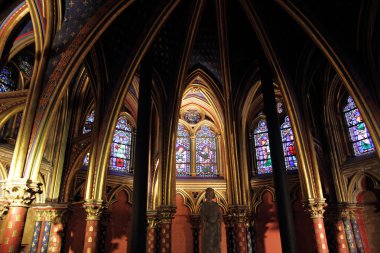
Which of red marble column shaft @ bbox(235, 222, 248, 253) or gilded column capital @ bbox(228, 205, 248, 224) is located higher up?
gilded column capital @ bbox(228, 205, 248, 224)

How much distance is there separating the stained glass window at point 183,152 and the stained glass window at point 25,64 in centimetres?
826

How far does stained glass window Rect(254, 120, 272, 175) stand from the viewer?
665 inches

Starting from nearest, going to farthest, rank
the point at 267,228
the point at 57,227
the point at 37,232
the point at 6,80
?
the point at 37,232 → the point at 57,227 → the point at 6,80 → the point at 267,228

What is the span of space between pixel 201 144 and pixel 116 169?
16.6 ft

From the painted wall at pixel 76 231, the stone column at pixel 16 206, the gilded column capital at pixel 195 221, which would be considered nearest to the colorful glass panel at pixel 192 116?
the gilded column capital at pixel 195 221

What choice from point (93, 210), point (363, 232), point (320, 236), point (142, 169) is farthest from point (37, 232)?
point (363, 232)

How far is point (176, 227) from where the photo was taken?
16281mm

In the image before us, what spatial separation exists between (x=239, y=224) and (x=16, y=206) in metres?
8.50

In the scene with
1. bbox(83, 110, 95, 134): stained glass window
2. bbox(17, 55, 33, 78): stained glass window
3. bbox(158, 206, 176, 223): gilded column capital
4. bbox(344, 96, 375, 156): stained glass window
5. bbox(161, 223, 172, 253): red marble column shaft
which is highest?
bbox(17, 55, 33, 78): stained glass window

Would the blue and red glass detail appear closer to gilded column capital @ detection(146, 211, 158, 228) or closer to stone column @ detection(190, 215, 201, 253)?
stone column @ detection(190, 215, 201, 253)

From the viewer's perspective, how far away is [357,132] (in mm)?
14172

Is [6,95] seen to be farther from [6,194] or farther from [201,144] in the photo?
[201,144]

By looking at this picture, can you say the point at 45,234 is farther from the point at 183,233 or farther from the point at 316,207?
the point at 316,207

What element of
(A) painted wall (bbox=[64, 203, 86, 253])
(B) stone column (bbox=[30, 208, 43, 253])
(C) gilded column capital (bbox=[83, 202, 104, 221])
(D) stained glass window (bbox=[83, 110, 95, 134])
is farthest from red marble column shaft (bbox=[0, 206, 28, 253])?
(D) stained glass window (bbox=[83, 110, 95, 134])
